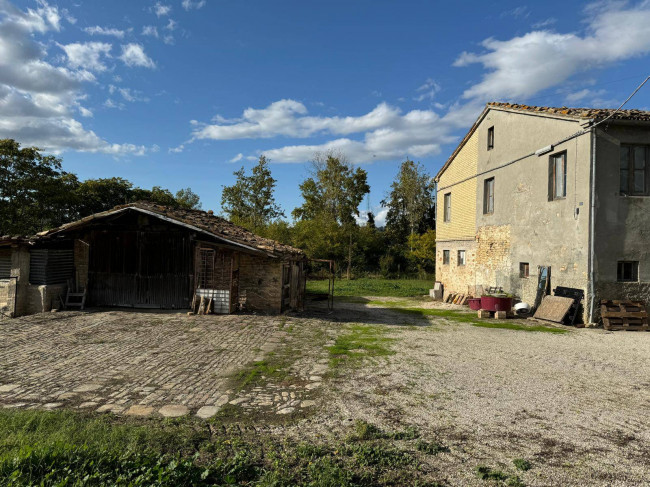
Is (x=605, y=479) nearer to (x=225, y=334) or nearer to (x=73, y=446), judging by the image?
(x=73, y=446)

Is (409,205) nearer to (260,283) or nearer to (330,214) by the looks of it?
(330,214)

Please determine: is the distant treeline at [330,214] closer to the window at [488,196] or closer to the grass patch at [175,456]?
the window at [488,196]

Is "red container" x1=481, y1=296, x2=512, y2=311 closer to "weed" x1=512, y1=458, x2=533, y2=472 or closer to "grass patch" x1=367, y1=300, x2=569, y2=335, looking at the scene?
"grass patch" x1=367, y1=300, x2=569, y2=335

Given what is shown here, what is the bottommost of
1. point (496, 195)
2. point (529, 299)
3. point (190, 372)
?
point (190, 372)

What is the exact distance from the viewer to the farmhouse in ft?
44.6

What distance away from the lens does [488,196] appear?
1831cm

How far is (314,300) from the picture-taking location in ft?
65.0

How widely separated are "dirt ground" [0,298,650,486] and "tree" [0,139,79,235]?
19.9 metres

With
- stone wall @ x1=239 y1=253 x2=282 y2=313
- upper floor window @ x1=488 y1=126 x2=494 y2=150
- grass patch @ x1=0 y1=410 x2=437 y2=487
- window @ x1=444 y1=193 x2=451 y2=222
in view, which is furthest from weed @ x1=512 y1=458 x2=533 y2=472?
window @ x1=444 y1=193 x2=451 y2=222

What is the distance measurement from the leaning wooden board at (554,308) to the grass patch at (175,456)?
429 inches

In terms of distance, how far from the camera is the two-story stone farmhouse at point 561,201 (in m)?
12.5

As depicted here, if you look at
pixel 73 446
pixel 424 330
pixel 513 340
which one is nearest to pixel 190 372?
pixel 73 446

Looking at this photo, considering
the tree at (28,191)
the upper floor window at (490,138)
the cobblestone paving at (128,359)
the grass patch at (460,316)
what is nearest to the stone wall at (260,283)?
the cobblestone paving at (128,359)

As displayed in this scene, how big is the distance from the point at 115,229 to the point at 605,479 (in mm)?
15250
